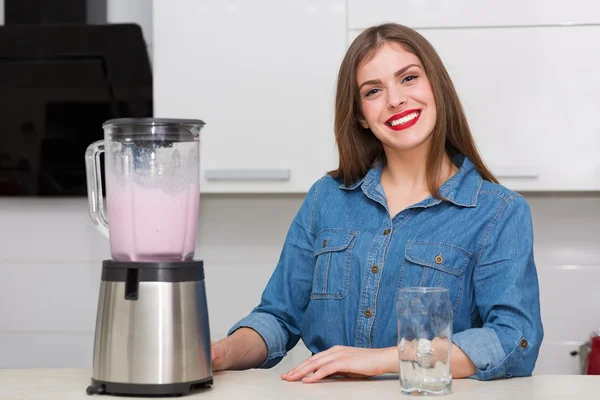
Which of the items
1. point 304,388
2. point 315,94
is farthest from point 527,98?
point 304,388

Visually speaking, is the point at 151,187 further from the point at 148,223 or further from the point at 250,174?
the point at 250,174

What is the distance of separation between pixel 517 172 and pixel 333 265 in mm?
830

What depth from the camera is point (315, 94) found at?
2135 millimetres

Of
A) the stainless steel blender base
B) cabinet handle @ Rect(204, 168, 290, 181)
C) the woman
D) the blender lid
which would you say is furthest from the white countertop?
cabinet handle @ Rect(204, 168, 290, 181)

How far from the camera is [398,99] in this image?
4.64 feet

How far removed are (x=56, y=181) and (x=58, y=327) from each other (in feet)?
1.49

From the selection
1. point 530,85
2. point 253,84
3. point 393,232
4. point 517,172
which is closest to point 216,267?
point 253,84

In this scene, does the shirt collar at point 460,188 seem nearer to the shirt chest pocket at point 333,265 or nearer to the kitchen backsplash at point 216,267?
the shirt chest pocket at point 333,265

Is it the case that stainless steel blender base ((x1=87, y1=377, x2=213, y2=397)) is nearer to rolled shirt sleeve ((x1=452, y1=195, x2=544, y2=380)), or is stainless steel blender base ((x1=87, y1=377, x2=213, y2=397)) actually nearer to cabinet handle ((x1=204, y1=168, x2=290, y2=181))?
rolled shirt sleeve ((x1=452, y1=195, x2=544, y2=380))

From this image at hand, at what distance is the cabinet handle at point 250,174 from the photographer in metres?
2.13

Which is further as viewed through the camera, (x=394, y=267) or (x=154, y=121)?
(x=394, y=267)

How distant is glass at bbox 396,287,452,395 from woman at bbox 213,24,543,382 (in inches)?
10.6

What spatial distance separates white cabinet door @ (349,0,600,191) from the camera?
2.07 m

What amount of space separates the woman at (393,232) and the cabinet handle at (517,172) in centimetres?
61
